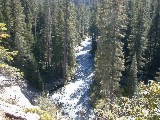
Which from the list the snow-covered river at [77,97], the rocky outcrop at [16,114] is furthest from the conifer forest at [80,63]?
the rocky outcrop at [16,114]

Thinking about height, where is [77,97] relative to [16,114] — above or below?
below

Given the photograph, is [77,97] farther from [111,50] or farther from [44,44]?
[111,50]

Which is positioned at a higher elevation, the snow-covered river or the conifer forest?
the conifer forest

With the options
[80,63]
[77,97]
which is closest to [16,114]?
[77,97]

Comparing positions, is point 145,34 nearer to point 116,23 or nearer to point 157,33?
point 157,33

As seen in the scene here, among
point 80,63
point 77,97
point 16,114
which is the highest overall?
point 80,63

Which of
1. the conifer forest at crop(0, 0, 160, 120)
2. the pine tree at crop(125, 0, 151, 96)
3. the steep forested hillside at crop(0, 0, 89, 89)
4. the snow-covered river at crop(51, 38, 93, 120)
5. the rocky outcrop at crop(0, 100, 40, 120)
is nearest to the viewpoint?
the rocky outcrop at crop(0, 100, 40, 120)

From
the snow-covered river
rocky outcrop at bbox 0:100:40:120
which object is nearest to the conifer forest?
the snow-covered river

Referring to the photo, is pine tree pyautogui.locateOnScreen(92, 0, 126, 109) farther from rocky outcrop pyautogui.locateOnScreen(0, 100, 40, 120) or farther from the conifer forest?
rocky outcrop pyautogui.locateOnScreen(0, 100, 40, 120)

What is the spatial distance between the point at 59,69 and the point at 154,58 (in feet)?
49.5

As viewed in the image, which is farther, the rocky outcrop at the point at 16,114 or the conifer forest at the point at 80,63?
the conifer forest at the point at 80,63

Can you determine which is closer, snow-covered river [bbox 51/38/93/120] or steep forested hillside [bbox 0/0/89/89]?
snow-covered river [bbox 51/38/93/120]

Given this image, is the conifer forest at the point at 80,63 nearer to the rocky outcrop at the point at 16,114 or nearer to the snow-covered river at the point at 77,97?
the snow-covered river at the point at 77,97

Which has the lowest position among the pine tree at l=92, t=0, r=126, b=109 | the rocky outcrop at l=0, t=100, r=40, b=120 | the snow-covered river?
the snow-covered river
